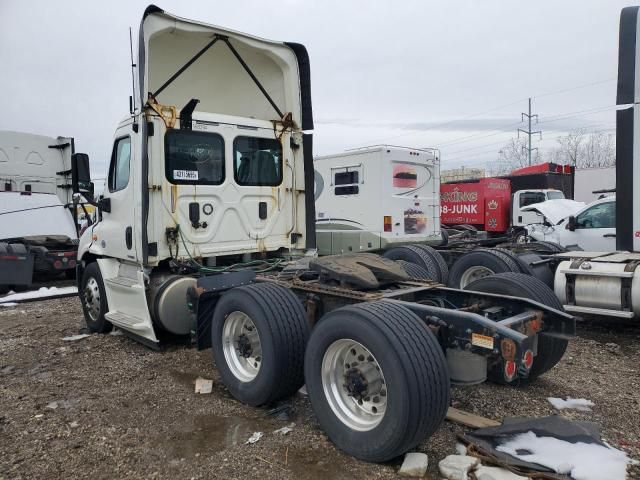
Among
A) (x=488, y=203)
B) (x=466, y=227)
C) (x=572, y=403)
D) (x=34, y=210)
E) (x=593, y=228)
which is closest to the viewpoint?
(x=572, y=403)

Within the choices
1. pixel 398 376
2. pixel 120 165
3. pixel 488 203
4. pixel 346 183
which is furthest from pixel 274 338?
pixel 488 203

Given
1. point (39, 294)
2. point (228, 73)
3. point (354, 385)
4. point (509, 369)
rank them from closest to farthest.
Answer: point (509, 369), point (354, 385), point (228, 73), point (39, 294)

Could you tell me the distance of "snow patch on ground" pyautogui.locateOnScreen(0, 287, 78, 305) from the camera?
9.61m

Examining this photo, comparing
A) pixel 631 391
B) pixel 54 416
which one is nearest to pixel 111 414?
pixel 54 416

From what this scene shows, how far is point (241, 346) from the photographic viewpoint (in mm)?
4539

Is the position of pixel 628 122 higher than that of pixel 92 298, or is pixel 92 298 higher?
pixel 628 122

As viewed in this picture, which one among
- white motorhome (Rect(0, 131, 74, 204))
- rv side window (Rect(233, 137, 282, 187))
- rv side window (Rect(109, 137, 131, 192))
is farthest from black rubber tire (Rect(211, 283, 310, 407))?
white motorhome (Rect(0, 131, 74, 204))

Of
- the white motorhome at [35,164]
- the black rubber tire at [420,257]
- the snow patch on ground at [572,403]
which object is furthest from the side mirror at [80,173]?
the white motorhome at [35,164]

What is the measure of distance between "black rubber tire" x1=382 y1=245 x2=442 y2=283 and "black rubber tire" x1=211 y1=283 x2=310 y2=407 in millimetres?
3733

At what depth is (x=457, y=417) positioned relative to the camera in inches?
155

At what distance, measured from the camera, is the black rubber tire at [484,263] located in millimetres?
6875

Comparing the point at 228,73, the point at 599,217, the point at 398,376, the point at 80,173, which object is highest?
the point at 228,73

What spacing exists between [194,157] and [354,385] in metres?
3.62

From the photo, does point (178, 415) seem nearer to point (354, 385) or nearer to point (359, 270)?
point (354, 385)
